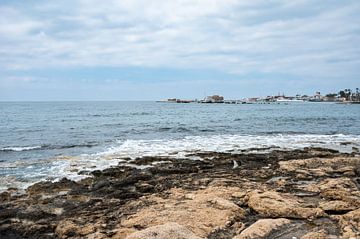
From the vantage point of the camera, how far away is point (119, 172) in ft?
54.2

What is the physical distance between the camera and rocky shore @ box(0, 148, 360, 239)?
820 cm

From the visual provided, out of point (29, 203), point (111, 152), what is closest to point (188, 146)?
point (111, 152)

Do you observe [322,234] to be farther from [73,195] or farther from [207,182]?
[73,195]

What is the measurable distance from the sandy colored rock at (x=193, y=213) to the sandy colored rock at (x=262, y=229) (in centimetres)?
87

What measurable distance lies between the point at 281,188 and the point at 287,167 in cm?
420

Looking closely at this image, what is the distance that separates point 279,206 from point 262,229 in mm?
1793

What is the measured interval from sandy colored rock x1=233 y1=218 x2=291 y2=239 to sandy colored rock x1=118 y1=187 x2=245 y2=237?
87 centimetres

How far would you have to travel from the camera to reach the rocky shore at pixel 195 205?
8203 millimetres

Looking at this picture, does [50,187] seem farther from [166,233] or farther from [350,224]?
[350,224]

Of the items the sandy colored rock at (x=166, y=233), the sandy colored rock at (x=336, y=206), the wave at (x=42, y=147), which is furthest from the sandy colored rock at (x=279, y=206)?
the wave at (x=42, y=147)

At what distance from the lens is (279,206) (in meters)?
9.35

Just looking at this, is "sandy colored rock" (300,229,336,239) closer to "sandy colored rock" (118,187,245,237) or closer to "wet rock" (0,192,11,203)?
"sandy colored rock" (118,187,245,237)

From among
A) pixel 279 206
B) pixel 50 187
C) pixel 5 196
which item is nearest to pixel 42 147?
pixel 50 187

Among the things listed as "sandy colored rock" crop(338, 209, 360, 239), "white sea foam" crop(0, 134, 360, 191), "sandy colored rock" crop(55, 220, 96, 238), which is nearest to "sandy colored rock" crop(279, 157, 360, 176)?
"sandy colored rock" crop(338, 209, 360, 239)
